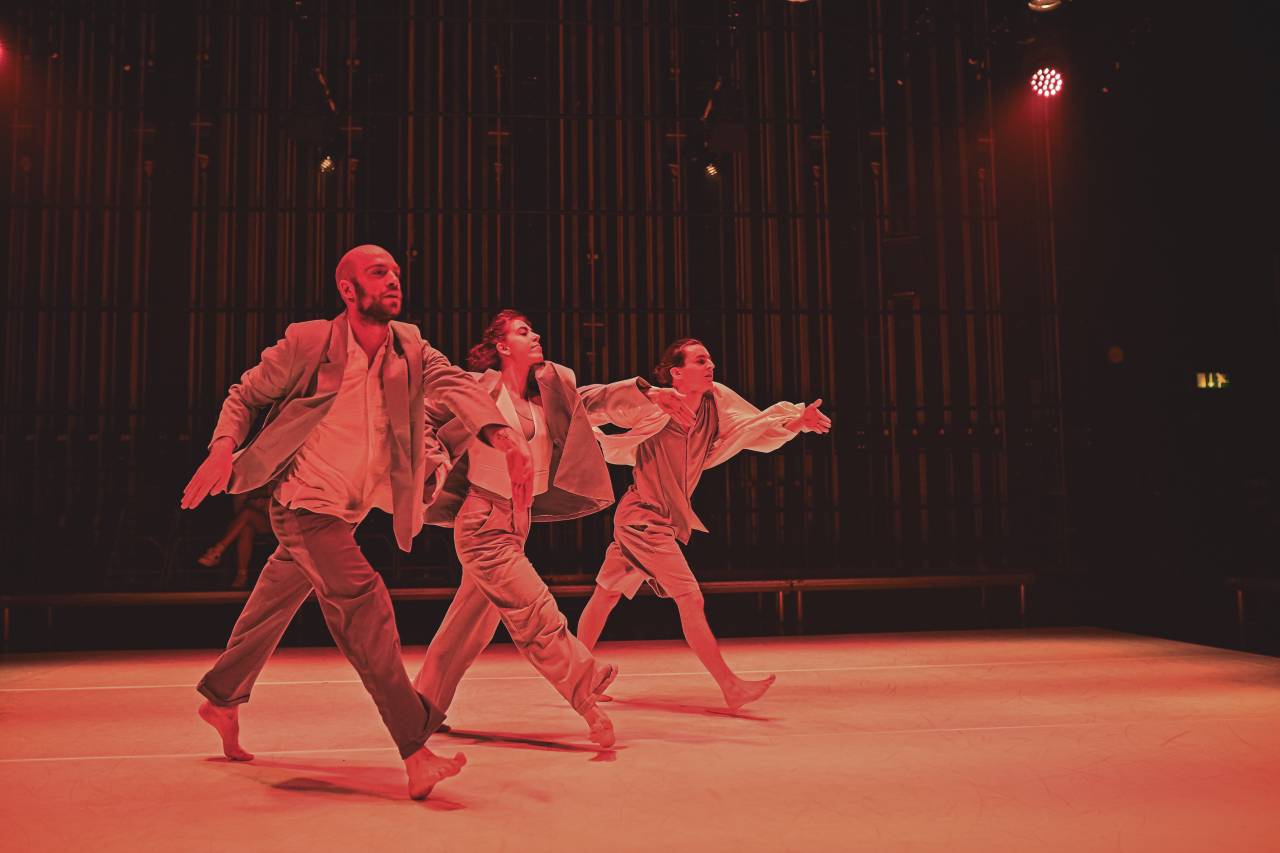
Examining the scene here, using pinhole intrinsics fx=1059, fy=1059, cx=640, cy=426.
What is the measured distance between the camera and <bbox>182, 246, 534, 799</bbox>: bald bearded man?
2977 millimetres

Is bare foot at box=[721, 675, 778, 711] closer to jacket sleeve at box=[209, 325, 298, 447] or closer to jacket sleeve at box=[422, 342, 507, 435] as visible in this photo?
jacket sleeve at box=[422, 342, 507, 435]

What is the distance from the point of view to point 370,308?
123 inches

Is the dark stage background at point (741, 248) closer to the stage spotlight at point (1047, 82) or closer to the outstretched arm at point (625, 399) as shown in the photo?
the stage spotlight at point (1047, 82)

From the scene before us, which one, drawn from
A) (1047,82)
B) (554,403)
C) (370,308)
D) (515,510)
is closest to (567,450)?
(554,403)

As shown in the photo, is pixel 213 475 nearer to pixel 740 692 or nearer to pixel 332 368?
pixel 332 368

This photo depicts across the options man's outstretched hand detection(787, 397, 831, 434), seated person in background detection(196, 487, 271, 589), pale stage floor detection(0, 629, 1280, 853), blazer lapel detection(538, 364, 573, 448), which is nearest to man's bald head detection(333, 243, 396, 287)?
blazer lapel detection(538, 364, 573, 448)

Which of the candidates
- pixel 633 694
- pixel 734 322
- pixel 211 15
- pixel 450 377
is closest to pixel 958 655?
pixel 633 694

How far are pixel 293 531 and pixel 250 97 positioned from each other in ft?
19.9

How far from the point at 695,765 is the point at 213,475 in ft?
5.55

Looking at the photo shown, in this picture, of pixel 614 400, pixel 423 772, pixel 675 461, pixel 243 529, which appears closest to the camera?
pixel 423 772

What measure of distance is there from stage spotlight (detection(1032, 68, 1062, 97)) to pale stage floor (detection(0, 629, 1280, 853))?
445 centimetres

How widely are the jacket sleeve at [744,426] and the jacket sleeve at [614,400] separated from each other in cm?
58

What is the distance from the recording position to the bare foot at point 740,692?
14.0 ft

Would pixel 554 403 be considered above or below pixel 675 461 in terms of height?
above
